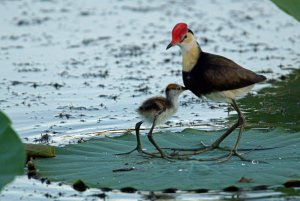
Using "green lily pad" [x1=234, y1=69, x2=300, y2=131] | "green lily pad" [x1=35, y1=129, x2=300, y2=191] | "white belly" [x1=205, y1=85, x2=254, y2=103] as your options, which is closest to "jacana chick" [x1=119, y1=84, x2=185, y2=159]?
"green lily pad" [x1=35, y1=129, x2=300, y2=191]

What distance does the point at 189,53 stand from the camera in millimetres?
7375

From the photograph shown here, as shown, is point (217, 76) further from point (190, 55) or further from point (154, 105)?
point (154, 105)

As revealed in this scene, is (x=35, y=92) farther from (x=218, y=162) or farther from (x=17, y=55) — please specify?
(x=218, y=162)

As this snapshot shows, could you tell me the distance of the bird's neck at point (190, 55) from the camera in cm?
736

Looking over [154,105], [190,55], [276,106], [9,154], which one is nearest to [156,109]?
[154,105]

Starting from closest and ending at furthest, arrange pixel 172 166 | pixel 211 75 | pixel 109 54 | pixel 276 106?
1. pixel 172 166
2. pixel 211 75
3. pixel 276 106
4. pixel 109 54

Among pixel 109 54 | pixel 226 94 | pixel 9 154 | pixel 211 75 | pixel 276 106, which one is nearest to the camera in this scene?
pixel 9 154

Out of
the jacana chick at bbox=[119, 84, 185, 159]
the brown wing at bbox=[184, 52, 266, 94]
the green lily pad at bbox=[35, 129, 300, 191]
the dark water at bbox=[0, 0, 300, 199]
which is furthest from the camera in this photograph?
the dark water at bbox=[0, 0, 300, 199]

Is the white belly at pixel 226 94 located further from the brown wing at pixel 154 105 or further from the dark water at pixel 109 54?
the dark water at pixel 109 54

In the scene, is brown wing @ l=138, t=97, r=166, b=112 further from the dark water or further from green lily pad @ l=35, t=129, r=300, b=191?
the dark water

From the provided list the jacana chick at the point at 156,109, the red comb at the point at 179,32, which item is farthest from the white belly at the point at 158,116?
the red comb at the point at 179,32

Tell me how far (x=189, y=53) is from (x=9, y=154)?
271cm

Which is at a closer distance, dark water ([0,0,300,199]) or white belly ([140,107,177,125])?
white belly ([140,107,177,125])

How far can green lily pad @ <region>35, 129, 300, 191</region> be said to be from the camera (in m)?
6.50
